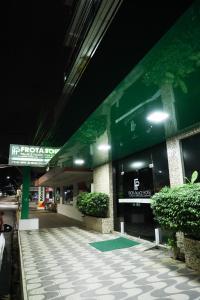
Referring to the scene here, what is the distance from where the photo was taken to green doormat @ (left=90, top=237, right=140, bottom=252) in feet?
19.7

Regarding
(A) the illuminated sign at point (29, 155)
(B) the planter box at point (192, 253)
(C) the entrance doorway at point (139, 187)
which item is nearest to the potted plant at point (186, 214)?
(B) the planter box at point (192, 253)

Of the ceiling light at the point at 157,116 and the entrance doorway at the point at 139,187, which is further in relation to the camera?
the entrance doorway at the point at 139,187

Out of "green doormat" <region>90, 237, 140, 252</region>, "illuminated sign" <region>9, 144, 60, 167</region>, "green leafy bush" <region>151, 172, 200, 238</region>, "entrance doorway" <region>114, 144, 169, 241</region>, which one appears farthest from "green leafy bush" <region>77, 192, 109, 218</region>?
"green leafy bush" <region>151, 172, 200, 238</region>

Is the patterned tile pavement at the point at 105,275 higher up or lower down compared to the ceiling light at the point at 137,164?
lower down

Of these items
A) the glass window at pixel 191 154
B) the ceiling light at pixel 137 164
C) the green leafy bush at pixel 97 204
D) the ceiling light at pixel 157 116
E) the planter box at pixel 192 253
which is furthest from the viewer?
the green leafy bush at pixel 97 204

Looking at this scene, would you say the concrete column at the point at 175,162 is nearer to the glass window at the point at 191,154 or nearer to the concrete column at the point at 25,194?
the glass window at the point at 191,154

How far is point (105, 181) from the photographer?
937cm

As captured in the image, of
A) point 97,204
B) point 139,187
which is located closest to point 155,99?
point 139,187

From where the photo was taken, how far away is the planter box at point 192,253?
13.0ft

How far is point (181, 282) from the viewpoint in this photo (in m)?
3.54

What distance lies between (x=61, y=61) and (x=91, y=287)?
16.0 feet

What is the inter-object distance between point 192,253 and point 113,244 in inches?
112

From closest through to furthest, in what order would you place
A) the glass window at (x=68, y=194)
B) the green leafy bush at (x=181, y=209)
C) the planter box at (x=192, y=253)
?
the green leafy bush at (x=181, y=209) < the planter box at (x=192, y=253) < the glass window at (x=68, y=194)

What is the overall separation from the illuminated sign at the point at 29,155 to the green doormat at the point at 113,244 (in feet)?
12.7
